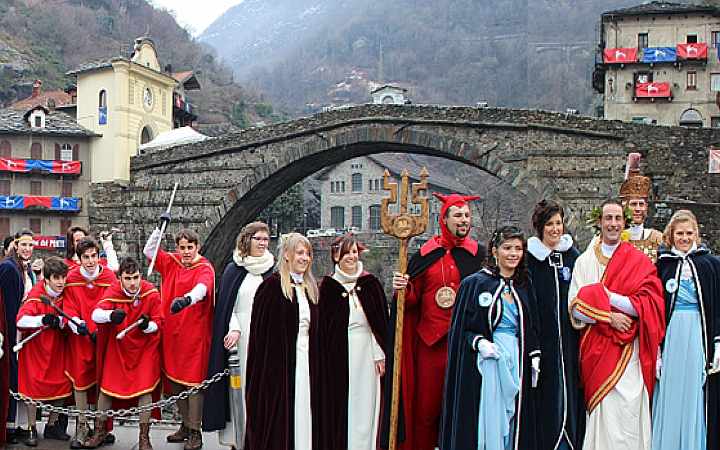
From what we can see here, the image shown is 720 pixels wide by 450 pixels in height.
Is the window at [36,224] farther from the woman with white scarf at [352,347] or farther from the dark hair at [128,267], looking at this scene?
the woman with white scarf at [352,347]

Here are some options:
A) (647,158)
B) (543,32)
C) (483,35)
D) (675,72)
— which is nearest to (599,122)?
(647,158)

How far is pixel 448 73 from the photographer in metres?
79.9

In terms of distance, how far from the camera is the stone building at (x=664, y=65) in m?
34.8

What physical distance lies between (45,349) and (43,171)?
2896 cm

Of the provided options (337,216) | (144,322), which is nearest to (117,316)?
(144,322)

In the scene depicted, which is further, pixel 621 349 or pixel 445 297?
pixel 445 297

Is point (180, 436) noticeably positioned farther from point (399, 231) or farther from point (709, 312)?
point (709, 312)

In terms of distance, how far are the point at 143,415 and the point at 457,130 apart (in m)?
17.2

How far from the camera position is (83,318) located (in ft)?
23.7

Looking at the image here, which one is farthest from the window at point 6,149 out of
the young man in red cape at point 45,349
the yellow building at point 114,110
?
the young man in red cape at point 45,349

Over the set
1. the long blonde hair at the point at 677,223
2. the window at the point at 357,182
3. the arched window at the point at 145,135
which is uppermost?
the arched window at the point at 145,135

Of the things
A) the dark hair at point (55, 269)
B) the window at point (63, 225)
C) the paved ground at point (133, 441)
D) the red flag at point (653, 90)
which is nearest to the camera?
the dark hair at point (55, 269)

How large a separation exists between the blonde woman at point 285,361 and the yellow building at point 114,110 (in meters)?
28.6

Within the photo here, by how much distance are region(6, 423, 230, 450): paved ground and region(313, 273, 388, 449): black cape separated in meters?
1.30
